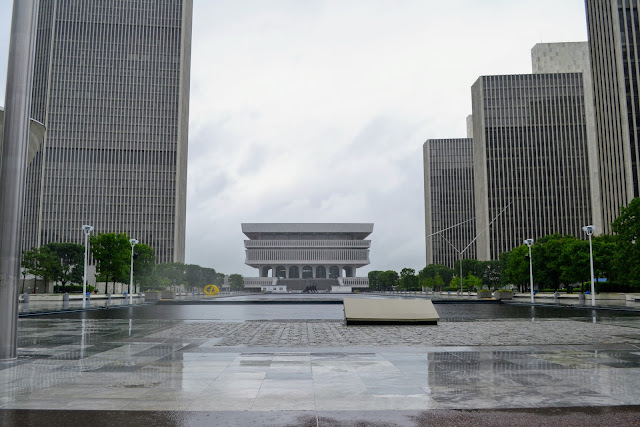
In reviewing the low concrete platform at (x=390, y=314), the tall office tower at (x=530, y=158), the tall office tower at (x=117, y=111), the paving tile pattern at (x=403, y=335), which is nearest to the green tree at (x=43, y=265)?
the tall office tower at (x=117, y=111)

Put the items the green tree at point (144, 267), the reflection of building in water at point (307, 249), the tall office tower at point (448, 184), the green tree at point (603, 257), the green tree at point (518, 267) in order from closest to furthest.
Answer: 1. the green tree at point (603, 257)
2. the green tree at point (518, 267)
3. the green tree at point (144, 267)
4. the tall office tower at point (448, 184)
5. the reflection of building in water at point (307, 249)

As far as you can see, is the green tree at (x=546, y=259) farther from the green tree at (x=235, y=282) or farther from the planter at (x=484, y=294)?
the green tree at (x=235, y=282)

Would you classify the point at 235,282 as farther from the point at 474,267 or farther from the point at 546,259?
the point at 546,259

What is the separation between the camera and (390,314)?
61.1 feet

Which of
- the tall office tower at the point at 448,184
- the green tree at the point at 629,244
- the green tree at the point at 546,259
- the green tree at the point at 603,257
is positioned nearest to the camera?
the green tree at the point at 629,244

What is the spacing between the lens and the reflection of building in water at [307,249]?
17375 centimetres

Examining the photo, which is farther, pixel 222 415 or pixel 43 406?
pixel 43 406

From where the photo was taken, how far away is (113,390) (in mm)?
7074

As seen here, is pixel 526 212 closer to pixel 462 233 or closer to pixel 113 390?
pixel 462 233

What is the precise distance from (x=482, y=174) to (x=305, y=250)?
70.7m

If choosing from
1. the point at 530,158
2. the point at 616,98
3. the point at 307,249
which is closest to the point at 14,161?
the point at 616,98

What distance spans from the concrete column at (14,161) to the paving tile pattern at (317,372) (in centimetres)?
102

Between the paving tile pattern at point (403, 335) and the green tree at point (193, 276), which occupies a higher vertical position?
the green tree at point (193, 276)

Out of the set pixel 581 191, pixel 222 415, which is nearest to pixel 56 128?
pixel 581 191
